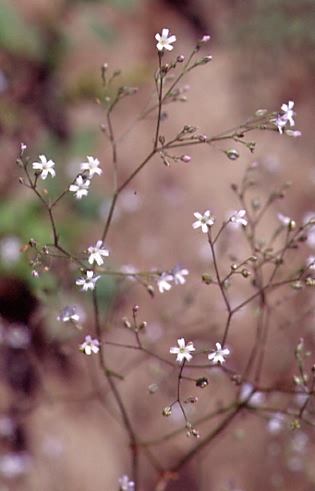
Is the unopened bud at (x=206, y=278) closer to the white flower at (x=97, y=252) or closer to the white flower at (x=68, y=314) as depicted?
the white flower at (x=97, y=252)

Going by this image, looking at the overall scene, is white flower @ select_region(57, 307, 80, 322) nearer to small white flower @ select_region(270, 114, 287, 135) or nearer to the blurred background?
the blurred background

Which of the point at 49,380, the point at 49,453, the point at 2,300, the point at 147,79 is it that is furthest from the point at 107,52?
the point at 49,453

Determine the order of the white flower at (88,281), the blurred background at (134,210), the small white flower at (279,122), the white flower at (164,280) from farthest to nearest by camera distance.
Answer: the blurred background at (134,210) < the white flower at (164,280) < the small white flower at (279,122) < the white flower at (88,281)

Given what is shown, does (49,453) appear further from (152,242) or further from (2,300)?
(152,242)

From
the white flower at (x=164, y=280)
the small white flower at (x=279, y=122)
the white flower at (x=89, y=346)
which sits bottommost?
the white flower at (x=89, y=346)

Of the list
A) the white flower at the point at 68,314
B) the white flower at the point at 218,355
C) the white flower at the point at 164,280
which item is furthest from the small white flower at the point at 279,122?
the white flower at the point at 68,314

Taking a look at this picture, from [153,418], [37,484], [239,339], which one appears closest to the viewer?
[37,484]

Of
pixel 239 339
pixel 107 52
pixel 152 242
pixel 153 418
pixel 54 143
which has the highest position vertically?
pixel 107 52

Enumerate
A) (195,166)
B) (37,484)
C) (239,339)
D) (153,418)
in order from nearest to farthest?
(37,484) → (153,418) → (239,339) → (195,166)
